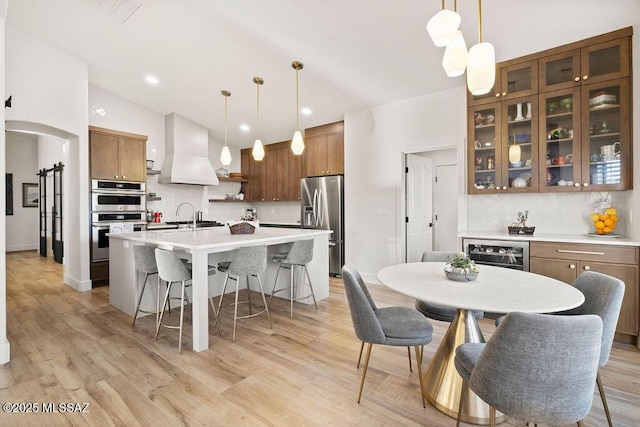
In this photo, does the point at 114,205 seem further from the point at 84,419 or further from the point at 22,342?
the point at 84,419

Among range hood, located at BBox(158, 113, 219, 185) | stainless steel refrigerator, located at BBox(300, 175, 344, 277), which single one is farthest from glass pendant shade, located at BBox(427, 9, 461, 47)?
range hood, located at BBox(158, 113, 219, 185)

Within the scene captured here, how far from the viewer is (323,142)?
5660 mm

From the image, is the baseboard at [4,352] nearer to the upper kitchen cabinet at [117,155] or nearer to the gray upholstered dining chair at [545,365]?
the upper kitchen cabinet at [117,155]

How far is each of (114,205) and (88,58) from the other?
215cm

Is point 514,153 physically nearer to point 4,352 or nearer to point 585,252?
point 585,252

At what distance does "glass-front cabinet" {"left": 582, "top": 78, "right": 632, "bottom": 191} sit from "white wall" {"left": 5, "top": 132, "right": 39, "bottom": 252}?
11.5 metres

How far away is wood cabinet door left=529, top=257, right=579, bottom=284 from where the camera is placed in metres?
2.95

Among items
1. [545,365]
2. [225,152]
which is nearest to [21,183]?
[225,152]

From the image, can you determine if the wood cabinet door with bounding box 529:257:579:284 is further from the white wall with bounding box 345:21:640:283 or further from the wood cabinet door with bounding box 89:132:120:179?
the wood cabinet door with bounding box 89:132:120:179

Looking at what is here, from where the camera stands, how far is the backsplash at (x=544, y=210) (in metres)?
3.26

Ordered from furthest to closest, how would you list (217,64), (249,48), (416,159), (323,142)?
1. (323,142)
2. (416,159)
3. (217,64)
4. (249,48)

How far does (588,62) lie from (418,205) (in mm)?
2618

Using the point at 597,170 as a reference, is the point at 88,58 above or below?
above

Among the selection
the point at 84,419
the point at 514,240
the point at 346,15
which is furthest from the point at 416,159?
the point at 84,419
